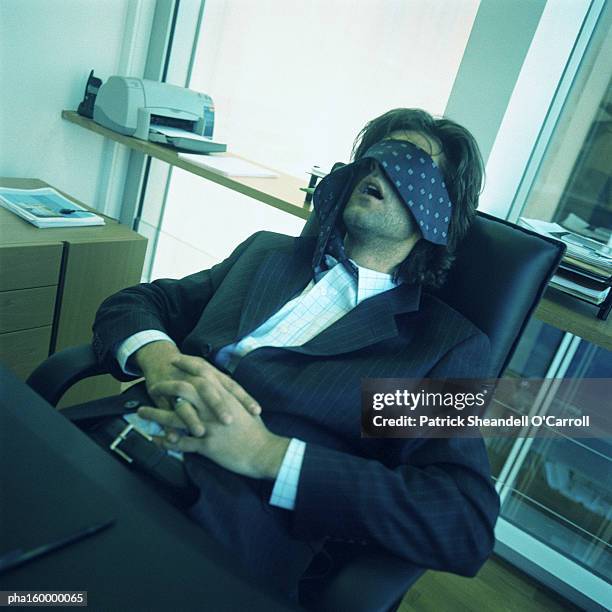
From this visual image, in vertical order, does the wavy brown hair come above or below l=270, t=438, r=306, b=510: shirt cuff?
above

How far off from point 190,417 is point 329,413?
275mm

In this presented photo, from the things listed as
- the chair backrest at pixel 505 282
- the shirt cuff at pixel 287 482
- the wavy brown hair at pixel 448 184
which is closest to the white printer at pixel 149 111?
the wavy brown hair at pixel 448 184

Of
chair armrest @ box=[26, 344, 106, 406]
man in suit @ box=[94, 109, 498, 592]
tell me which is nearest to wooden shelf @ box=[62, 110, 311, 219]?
man in suit @ box=[94, 109, 498, 592]

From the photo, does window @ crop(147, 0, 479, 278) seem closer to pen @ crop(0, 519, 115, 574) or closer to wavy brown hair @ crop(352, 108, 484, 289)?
wavy brown hair @ crop(352, 108, 484, 289)

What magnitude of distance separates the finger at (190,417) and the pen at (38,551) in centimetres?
29

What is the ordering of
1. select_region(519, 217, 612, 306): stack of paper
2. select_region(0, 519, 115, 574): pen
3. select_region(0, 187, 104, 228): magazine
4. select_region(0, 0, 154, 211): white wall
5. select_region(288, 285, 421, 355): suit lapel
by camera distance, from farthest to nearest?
1. select_region(0, 0, 154, 211): white wall
2. select_region(0, 187, 104, 228): magazine
3. select_region(519, 217, 612, 306): stack of paper
4. select_region(288, 285, 421, 355): suit lapel
5. select_region(0, 519, 115, 574): pen

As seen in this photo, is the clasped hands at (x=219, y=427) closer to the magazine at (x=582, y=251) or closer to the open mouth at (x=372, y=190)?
the open mouth at (x=372, y=190)

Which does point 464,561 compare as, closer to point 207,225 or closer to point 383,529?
point 383,529

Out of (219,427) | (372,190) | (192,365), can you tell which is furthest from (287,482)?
(372,190)

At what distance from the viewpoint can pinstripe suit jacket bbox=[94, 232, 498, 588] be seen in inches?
34.2

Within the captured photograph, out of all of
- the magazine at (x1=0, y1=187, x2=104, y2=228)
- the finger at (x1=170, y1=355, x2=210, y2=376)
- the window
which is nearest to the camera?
the finger at (x1=170, y1=355, x2=210, y2=376)

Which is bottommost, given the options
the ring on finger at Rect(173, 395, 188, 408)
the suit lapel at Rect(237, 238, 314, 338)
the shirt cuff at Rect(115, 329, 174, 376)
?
the shirt cuff at Rect(115, 329, 174, 376)

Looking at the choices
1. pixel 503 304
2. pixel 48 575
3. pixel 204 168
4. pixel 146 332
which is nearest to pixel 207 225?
pixel 204 168

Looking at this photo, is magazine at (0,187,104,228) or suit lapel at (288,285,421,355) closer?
suit lapel at (288,285,421,355)
